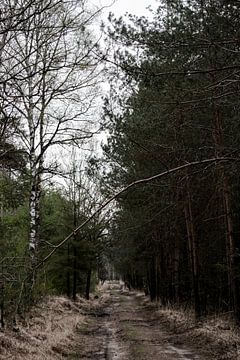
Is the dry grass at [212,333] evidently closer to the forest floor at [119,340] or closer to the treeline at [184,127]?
the forest floor at [119,340]

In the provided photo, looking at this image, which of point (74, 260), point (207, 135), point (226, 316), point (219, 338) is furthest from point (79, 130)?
point (74, 260)

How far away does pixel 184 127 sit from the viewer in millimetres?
12344

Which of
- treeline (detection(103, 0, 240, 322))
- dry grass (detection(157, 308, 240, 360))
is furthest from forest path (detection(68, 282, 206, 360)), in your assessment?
treeline (detection(103, 0, 240, 322))

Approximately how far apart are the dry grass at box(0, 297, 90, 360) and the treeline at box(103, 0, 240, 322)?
3527mm

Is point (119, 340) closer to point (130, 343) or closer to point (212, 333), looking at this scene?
point (130, 343)

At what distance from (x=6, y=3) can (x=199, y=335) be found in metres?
12.8

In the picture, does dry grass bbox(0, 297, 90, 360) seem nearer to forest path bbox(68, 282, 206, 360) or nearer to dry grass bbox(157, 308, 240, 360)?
forest path bbox(68, 282, 206, 360)

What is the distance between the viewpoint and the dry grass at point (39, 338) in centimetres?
1009

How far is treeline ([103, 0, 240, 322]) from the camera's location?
8.09m

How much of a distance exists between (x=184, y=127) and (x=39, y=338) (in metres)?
6.89

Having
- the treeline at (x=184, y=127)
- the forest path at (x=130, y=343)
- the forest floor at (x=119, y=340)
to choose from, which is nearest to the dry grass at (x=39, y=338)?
the forest floor at (x=119, y=340)

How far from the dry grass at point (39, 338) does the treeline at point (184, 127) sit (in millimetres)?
3527

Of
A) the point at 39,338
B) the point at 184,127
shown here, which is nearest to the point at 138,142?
the point at 184,127

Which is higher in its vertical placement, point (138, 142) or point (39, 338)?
point (138, 142)
